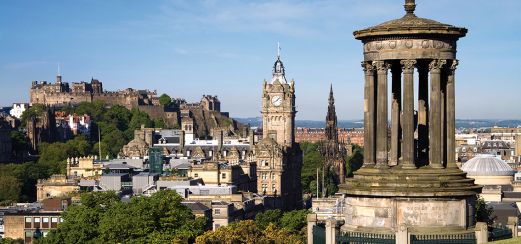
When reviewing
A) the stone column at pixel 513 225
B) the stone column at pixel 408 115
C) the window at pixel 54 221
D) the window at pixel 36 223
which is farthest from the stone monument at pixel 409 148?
the window at pixel 36 223

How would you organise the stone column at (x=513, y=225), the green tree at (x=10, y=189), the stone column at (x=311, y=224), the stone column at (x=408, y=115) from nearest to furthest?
the stone column at (x=408, y=115) < the stone column at (x=311, y=224) < the stone column at (x=513, y=225) < the green tree at (x=10, y=189)

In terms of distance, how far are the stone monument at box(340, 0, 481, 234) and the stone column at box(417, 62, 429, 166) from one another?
1.31ft

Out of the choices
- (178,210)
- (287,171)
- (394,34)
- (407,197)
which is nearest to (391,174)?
(407,197)

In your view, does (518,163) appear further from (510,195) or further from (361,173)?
(361,173)

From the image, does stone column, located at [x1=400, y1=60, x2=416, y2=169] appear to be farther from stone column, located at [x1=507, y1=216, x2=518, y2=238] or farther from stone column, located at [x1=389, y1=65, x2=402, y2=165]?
stone column, located at [x1=507, y1=216, x2=518, y2=238]

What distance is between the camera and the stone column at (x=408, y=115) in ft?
101

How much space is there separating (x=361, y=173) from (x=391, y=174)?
2.75 feet

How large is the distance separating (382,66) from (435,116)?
1.69 meters

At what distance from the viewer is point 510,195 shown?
11819cm

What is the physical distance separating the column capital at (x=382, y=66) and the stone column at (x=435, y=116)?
99 centimetres

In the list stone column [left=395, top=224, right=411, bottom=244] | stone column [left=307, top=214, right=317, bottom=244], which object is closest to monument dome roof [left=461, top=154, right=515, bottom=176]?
stone column [left=307, top=214, right=317, bottom=244]

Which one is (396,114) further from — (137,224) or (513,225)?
(137,224)

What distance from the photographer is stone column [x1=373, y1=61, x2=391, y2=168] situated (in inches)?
1219

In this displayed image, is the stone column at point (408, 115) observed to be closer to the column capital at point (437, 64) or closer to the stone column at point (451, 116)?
the column capital at point (437, 64)
